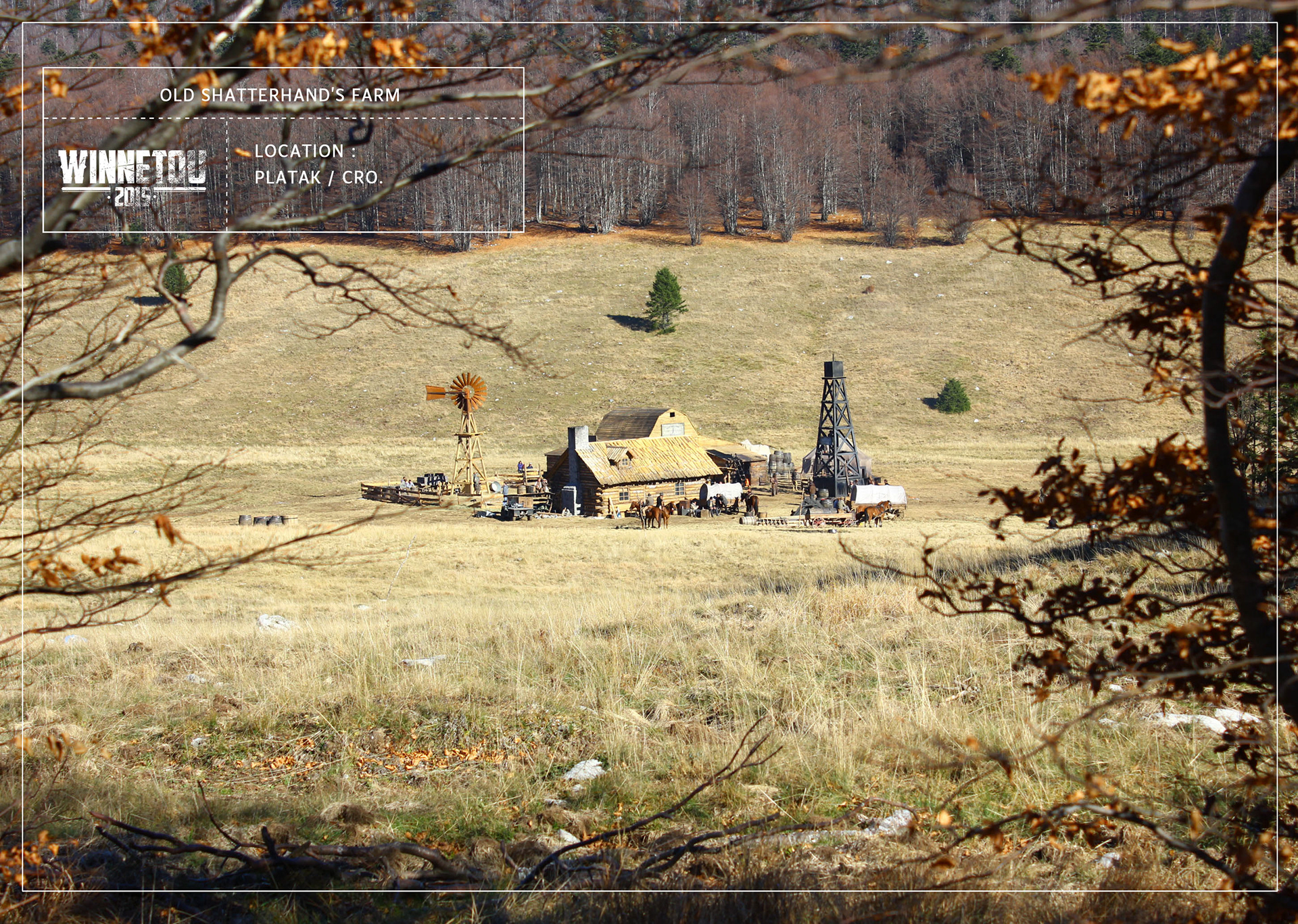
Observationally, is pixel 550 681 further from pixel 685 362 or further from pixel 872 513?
pixel 685 362

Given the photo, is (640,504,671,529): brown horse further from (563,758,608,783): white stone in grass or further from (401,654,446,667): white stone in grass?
(563,758,608,783): white stone in grass

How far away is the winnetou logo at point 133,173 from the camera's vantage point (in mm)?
3305

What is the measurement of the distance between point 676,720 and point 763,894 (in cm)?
271

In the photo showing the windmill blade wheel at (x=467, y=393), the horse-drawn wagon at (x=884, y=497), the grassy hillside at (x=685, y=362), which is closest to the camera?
the horse-drawn wagon at (x=884, y=497)

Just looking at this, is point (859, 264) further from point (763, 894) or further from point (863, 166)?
point (763, 894)

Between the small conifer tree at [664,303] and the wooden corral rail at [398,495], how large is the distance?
30.9m

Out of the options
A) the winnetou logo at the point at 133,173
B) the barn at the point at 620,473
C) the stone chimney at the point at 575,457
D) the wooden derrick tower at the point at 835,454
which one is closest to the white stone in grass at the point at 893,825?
the winnetou logo at the point at 133,173

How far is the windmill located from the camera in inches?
1393

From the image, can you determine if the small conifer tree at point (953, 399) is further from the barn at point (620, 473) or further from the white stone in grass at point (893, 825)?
the white stone in grass at point (893, 825)

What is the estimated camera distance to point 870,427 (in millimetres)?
52344

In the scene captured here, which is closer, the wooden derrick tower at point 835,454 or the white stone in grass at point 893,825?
the white stone in grass at point 893,825

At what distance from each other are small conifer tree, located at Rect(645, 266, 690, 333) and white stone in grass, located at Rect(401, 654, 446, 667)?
55.5 metres

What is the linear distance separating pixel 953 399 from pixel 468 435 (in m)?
29.7

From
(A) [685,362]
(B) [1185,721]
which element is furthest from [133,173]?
(A) [685,362]
